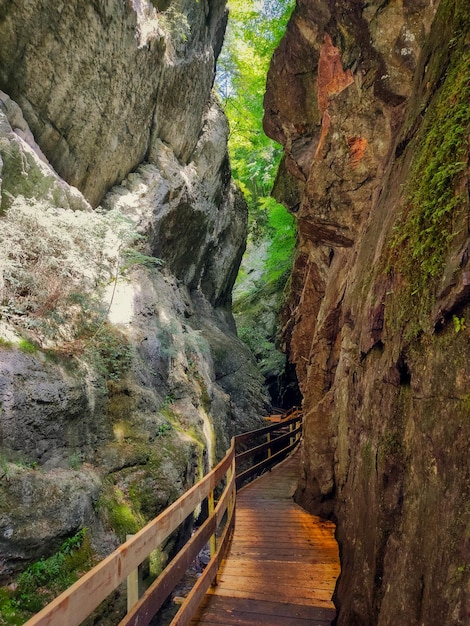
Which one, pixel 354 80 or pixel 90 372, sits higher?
pixel 354 80

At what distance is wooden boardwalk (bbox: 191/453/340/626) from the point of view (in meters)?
3.62

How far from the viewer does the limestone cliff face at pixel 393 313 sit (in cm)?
230

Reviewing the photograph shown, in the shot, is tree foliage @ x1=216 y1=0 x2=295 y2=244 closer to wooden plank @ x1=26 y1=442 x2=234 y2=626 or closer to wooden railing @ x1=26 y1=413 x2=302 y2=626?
wooden railing @ x1=26 y1=413 x2=302 y2=626

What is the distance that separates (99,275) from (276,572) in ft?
20.3

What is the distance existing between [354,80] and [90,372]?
296 inches

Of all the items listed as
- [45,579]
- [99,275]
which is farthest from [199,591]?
[99,275]

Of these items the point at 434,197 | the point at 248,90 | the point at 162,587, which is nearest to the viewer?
the point at 162,587

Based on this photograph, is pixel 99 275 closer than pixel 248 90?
Yes

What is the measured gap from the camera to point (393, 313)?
11.7 ft

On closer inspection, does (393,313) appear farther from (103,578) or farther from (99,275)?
(99,275)

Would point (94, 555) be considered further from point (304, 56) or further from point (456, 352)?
point (304, 56)

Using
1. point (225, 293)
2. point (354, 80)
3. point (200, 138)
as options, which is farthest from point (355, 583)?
point (225, 293)

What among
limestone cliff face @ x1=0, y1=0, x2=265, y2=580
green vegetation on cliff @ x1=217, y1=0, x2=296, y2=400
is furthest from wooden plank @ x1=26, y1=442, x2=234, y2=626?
green vegetation on cliff @ x1=217, y1=0, x2=296, y2=400

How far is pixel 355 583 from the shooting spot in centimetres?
331
